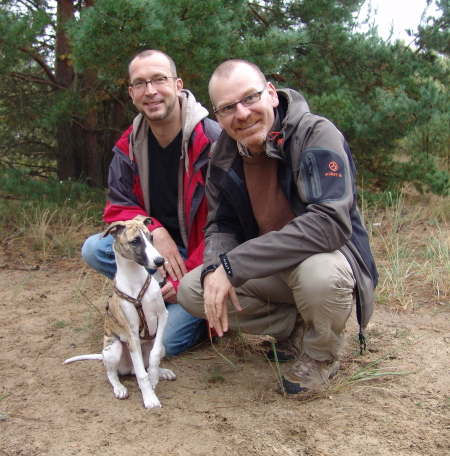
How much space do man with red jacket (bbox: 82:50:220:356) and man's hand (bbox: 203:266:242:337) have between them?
0.78 meters

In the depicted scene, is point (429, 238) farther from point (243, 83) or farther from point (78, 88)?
point (78, 88)

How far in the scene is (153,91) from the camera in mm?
3604

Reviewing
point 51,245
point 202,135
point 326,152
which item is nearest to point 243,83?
point 326,152

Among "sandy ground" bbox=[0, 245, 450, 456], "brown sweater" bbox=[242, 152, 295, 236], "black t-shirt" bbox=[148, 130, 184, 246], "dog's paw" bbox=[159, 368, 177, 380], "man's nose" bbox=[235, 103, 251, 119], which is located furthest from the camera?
"black t-shirt" bbox=[148, 130, 184, 246]

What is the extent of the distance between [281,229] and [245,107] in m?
0.70

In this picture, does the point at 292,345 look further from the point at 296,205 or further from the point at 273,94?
the point at 273,94

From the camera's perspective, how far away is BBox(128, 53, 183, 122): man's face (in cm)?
363

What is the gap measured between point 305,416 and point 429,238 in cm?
334

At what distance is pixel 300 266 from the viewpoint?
2.83 m

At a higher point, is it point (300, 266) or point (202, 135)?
point (202, 135)

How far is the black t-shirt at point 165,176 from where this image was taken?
3857 millimetres

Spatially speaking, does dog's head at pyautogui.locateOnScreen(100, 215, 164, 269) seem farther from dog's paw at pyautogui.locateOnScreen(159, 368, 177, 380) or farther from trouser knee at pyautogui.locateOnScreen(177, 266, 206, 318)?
dog's paw at pyautogui.locateOnScreen(159, 368, 177, 380)

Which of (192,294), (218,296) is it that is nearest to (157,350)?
(192,294)

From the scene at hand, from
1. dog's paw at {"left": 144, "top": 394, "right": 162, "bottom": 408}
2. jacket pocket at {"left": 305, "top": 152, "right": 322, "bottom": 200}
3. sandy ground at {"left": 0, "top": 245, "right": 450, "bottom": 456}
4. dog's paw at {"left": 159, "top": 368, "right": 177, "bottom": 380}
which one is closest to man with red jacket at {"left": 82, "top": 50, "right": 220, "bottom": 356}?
dog's paw at {"left": 159, "top": 368, "right": 177, "bottom": 380}
